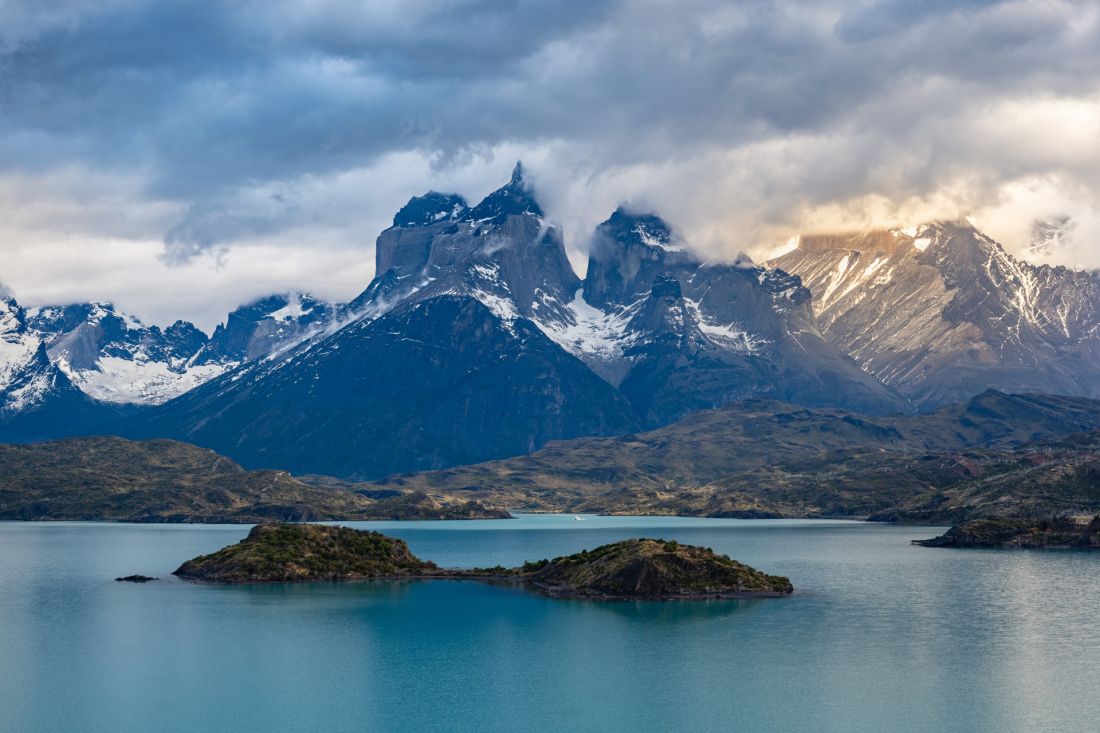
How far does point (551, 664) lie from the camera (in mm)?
139000

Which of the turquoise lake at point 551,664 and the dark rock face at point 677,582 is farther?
the dark rock face at point 677,582

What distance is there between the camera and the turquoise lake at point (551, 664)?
4466 inches

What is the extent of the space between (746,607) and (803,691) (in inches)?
2428

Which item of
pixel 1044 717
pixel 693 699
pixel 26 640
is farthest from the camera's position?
pixel 26 640

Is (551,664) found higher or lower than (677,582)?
lower

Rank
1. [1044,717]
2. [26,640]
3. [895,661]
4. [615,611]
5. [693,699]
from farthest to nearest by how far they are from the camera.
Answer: [615,611], [26,640], [895,661], [693,699], [1044,717]

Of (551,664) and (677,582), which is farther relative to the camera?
(677,582)

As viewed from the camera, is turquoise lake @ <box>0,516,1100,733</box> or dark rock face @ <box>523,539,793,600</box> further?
dark rock face @ <box>523,539,793,600</box>

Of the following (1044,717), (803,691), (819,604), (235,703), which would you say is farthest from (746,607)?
(235,703)

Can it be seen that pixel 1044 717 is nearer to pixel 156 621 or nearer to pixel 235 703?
pixel 235 703

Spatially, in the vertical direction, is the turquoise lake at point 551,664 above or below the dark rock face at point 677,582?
below

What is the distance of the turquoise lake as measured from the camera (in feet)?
372

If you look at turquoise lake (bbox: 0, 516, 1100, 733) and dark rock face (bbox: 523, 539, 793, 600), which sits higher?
dark rock face (bbox: 523, 539, 793, 600)

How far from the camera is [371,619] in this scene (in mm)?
174125
